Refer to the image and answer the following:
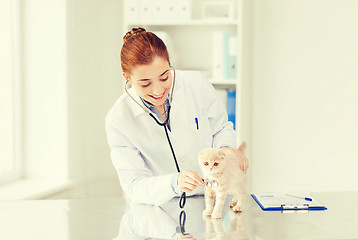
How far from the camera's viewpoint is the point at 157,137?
117cm

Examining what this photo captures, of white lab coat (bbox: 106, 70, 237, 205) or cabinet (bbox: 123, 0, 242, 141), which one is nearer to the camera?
white lab coat (bbox: 106, 70, 237, 205)

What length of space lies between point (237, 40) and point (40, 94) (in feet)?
3.63

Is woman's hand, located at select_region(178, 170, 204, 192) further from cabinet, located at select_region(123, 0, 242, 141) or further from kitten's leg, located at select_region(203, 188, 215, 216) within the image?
cabinet, located at select_region(123, 0, 242, 141)

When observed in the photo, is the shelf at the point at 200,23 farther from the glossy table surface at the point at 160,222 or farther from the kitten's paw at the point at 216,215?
the kitten's paw at the point at 216,215

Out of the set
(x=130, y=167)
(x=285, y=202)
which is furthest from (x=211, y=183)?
(x=130, y=167)

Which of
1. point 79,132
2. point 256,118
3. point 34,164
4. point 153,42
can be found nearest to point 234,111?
point 256,118

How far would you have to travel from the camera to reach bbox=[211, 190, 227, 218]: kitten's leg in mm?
922

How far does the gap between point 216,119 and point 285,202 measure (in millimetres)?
299

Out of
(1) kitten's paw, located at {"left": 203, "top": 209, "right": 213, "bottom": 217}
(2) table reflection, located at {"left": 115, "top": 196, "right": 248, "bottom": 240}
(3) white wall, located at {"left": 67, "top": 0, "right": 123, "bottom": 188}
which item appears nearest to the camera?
(2) table reflection, located at {"left": 115, "top": 196, "right": 248, "bottom": 240}

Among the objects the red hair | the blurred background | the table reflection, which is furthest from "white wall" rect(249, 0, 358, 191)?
the red hair

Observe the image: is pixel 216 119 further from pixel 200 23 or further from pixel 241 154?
pixel 200 23

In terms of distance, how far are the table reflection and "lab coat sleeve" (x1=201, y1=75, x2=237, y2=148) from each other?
0.17 meters

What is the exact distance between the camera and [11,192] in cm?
207

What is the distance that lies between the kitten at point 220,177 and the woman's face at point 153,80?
0.74 feet
